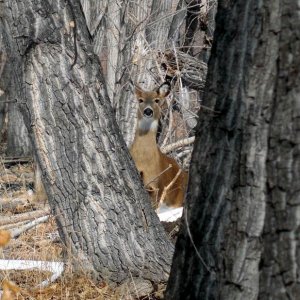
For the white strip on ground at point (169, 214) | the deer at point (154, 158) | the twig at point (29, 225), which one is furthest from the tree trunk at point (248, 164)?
the deer at point (154, 158)

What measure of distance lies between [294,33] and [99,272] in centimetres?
273

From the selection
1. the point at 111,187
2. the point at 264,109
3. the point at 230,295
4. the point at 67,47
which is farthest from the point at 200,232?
the point at 67,47

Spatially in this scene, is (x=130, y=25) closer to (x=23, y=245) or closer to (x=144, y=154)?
(x=144, y=154)

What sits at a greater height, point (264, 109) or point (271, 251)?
point (264, 109)

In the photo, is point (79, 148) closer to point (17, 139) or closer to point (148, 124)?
point (148, 124)

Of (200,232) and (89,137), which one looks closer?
(200,232)

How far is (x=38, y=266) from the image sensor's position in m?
5.78

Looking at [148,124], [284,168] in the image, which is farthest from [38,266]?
[148,124]

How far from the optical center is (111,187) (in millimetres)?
5277

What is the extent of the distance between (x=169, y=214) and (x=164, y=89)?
2.16m

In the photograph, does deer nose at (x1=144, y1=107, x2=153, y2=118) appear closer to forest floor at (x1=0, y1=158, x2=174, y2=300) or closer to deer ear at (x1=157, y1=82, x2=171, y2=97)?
deer ear at (x1=157, y1=82, x2=171, y2=97)

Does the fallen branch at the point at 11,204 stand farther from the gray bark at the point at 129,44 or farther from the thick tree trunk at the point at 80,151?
the thick tree trunk at the point at 80,151

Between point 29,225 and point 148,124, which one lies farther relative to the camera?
point 148,124

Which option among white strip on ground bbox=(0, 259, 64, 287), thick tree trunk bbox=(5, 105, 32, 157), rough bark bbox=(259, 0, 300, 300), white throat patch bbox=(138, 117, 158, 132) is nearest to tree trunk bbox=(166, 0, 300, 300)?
rough bark bbox=(259, 0, 300, 300)
